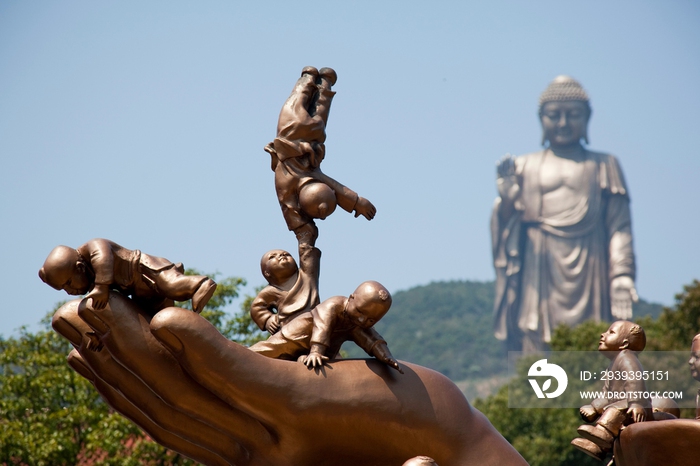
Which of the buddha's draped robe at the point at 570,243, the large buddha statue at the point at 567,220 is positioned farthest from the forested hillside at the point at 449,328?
the large buddha statue at the point at 567,220

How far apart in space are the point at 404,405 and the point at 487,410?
85.7 feet

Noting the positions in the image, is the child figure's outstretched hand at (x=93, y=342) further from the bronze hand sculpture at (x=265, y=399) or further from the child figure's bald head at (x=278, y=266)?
the child figure's bald head at (x=278, y=266)

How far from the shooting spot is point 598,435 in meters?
6.14

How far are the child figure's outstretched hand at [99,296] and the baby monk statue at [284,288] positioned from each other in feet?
3.97

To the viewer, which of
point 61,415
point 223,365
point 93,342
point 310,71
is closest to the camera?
point 223,365

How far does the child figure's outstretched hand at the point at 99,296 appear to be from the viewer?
566 cm

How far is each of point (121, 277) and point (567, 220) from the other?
49518 millimetres

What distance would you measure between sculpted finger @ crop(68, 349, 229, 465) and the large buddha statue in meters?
47.1

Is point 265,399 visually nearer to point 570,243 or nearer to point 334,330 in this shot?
point 334,330

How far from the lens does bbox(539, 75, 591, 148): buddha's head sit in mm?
53531

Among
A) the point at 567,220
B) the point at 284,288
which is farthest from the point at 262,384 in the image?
the point at 567,220

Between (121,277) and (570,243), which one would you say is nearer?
(121,277)

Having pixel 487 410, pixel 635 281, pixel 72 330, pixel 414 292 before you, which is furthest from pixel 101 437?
pixel 414 292

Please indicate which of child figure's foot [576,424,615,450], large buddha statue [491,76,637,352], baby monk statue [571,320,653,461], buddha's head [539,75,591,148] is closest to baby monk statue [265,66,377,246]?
baby monk statue [571,320,653,461]
